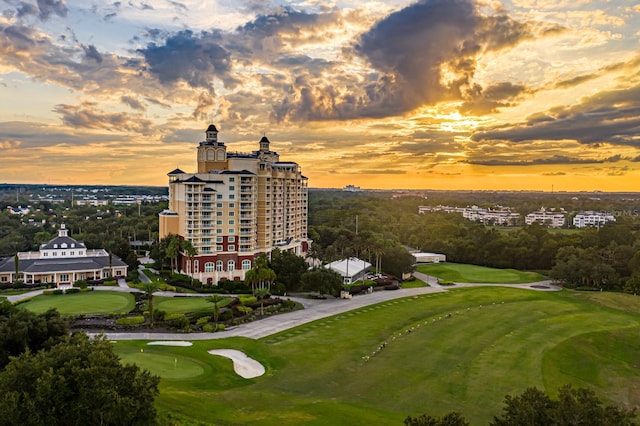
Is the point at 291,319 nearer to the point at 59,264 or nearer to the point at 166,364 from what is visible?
the point at 166,364

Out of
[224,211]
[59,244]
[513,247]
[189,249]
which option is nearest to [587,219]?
[513,247]

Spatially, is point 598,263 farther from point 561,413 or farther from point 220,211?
point 561,413

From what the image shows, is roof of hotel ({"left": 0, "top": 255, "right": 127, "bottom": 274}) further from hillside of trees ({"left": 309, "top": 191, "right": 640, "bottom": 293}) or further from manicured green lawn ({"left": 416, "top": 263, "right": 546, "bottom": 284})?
manicured green lawn ({"left": 416, "top": 263, "right": 546, "bottom": 284})

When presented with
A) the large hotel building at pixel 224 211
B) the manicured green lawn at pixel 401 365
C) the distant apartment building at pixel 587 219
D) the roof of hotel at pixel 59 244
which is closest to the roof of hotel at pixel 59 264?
the roof of hotel at pixel 59 244

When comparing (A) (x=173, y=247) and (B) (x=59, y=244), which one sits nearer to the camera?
(A) (x=173, y=247)

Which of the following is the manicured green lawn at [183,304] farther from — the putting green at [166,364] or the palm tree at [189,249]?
the putting green at [166,364]

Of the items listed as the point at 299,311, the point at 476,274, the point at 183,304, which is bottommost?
the point at 476,274

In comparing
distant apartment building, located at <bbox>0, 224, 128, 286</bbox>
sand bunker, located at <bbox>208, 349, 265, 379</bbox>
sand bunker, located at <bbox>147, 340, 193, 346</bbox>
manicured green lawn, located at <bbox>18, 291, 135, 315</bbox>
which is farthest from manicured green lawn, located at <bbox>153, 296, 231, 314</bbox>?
distant apartment building, located at <bbox>0, 224, 128, 286</bbox>
